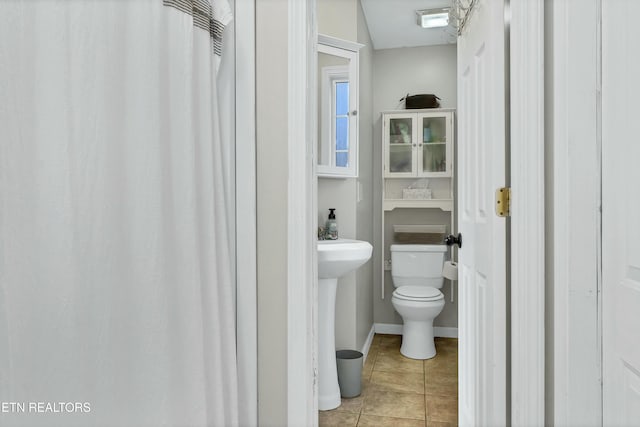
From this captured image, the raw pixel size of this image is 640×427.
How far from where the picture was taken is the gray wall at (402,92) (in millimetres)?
3691

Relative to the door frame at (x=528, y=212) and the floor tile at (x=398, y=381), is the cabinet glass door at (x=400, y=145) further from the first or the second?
the door frame at (x=528, y=212)

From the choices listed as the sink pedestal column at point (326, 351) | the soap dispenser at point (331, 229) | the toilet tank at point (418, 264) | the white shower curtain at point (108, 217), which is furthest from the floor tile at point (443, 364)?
the white shower curtain at point (108, 217)

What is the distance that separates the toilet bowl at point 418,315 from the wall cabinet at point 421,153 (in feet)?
2.82

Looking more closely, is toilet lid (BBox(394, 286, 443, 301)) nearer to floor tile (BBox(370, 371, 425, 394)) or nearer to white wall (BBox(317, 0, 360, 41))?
floor tile (BBox(370, 371, 425, 394))

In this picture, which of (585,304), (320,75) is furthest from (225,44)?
(320,75)

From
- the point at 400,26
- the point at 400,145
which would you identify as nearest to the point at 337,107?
A: the point at 400,145

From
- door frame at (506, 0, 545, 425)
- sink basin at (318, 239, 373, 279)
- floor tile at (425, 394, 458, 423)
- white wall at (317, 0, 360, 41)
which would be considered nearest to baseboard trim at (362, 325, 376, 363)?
floor tile at (425, 394, 458, 423)

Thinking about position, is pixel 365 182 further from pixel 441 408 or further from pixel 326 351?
pixel 441 408

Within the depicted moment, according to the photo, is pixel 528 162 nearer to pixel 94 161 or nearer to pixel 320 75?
pixel 94 161

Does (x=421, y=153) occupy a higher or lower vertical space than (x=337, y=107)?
lower

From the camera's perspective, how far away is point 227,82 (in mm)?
1257

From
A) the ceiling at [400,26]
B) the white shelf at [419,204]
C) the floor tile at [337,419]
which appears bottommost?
the floor tile at [337,419]

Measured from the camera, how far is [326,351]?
87.7 inches

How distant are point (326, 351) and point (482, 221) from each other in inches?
47.6
